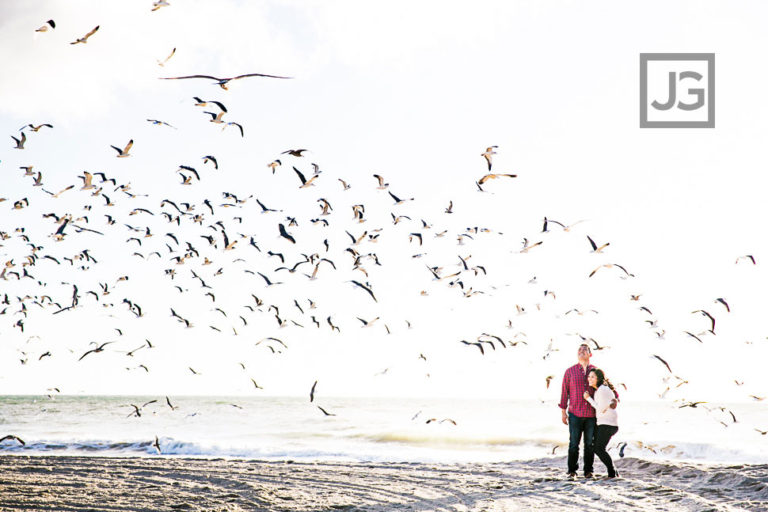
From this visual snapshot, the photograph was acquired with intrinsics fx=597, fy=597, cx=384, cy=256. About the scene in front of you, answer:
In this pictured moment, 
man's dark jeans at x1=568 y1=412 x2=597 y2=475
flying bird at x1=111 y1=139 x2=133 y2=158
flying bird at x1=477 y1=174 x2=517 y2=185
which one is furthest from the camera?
flying bird at x1=111 y1=139 x2=133 y2=158

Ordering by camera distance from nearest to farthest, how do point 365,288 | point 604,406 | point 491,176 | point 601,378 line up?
point 604,406 → point 601,378 → point 491,176 → point 365,288

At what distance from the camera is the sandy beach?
26.3 feet

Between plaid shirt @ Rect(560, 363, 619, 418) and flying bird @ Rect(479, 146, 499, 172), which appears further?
flying bird @ Rect(479, 146, 499, 172)

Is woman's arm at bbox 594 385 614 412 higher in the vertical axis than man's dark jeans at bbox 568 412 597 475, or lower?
higher

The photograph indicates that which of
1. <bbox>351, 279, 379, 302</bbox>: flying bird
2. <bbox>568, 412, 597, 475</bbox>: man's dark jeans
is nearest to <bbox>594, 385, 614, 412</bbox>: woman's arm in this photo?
<bbox>568, 412, 597, 475</bbox>: man's dark jeans

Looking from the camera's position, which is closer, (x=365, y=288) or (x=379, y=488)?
(x=379, y=488)

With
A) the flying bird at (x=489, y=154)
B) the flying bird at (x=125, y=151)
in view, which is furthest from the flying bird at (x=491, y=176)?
the flying bird at (x=125, y=151)

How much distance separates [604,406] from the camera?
31.5ft

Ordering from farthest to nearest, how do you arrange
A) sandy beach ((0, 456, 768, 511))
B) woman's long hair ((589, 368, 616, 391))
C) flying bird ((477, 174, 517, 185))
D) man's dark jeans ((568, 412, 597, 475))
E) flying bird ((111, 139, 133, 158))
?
flying bird ((111, 139, 133, 158)), flying bird ((477, 174, 517, 185)), man's dark jeans ((568, 412, 597, 475)), woman's long hair ((589, 368, 616, 391)), sandy beach ((0, 456, 768, 511))

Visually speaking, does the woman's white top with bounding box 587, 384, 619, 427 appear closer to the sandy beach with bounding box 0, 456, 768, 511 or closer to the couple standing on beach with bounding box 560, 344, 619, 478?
the couple standing on beach with bounding box 560, 344, 619, 478

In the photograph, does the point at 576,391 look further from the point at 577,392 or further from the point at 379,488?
the point at 379,488

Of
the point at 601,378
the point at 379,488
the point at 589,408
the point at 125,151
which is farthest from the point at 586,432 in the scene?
the point at 125,151

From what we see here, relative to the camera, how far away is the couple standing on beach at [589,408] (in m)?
9.69

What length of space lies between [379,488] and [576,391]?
3.65 m
